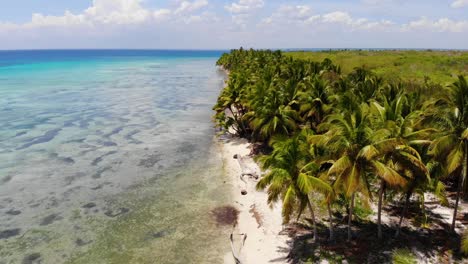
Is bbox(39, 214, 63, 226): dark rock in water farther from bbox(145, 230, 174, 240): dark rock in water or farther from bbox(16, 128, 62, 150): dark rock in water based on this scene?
bbox(16, 128, 62, 150): dark rock in water

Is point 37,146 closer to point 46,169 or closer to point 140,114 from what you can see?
point 46,169

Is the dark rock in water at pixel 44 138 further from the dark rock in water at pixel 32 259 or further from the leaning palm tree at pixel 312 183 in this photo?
the leaning palm tree at pixel 312 183

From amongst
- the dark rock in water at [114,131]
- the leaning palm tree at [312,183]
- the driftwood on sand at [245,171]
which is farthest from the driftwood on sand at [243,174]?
the dark rock in water at [114,131]

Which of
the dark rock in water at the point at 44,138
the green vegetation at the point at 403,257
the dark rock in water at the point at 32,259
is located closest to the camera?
the green vegetation at the point at 403,257

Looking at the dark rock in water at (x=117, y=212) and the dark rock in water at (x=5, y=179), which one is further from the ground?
the dark rock in water at (x=5, y=179)

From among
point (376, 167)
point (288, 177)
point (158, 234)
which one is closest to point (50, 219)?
point (158, 234)

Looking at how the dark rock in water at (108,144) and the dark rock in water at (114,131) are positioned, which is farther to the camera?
the dark rock in water at (114,131)
